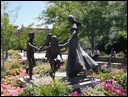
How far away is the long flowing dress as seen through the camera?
9672 millimetres

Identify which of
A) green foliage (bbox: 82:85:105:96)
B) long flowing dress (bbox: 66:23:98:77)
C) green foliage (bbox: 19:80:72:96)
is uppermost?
long flowing dress (bbox: 66:23:98:77)

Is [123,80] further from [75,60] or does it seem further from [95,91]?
[75,60]

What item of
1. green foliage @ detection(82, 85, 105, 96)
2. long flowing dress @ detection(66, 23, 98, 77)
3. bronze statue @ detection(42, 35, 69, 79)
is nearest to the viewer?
green foliage @ detection(82, 85, 105, 96)

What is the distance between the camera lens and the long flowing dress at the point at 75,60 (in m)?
9.67

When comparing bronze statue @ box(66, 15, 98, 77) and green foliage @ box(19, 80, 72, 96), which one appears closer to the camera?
green foliage @ box(19, 80, 72, 96)

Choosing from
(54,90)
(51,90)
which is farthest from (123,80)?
(51,90)

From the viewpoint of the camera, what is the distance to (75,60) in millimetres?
9688

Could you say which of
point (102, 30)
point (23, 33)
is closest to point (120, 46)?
point (102, 30)

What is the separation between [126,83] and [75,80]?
66.1 inches

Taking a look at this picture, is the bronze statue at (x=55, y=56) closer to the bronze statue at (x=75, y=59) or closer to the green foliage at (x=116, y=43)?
the bronze statue at (x=75, y=59)

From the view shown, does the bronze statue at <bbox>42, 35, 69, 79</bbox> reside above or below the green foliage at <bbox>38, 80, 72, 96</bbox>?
above

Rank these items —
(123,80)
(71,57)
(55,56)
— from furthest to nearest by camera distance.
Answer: (123,80) → (71,57) → (55,56)

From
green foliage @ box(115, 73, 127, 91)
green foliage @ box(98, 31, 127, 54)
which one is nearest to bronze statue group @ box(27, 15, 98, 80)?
green foliage @ box(115, 73, 127, 91)

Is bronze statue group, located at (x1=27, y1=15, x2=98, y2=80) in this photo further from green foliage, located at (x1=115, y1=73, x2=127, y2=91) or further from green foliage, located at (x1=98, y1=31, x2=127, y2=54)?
green foliage, located at (x1=98, y1=31, x2=127, y2=54)
